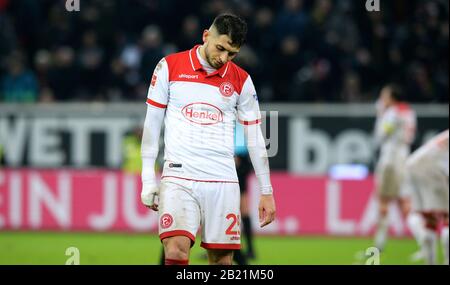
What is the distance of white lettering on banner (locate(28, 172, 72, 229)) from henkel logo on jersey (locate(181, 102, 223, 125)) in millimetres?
7970

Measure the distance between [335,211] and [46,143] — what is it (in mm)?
4204

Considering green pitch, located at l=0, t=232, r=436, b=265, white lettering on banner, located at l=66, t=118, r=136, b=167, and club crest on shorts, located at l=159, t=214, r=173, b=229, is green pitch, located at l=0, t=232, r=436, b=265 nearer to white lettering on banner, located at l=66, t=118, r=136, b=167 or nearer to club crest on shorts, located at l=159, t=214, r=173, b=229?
white lettering on banner, located at l=66, t=118, r=136, b=167

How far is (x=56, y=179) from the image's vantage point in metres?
14.4

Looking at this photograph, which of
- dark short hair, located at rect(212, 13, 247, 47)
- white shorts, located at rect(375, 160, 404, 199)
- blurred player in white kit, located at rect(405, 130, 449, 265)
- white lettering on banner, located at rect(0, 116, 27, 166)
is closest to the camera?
dark short hair, located at rect(212, 13, 247, 47)

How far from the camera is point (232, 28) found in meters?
6.45

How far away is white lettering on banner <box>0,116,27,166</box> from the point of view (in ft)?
47.4

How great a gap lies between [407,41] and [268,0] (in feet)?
7.80

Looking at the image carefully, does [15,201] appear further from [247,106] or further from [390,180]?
[247,106]

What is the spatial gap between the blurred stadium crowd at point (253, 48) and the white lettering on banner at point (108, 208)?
1.54m

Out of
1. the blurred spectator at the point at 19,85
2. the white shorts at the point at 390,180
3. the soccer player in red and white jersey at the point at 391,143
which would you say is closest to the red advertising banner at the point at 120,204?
the soccer player in red and white jersey at the point at 391,143

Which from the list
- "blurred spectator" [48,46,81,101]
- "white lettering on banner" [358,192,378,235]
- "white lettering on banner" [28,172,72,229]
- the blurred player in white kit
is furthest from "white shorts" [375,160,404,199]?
"blurred spectator" [48,46,81,101]

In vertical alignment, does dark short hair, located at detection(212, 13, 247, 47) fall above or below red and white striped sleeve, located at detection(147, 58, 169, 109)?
above
